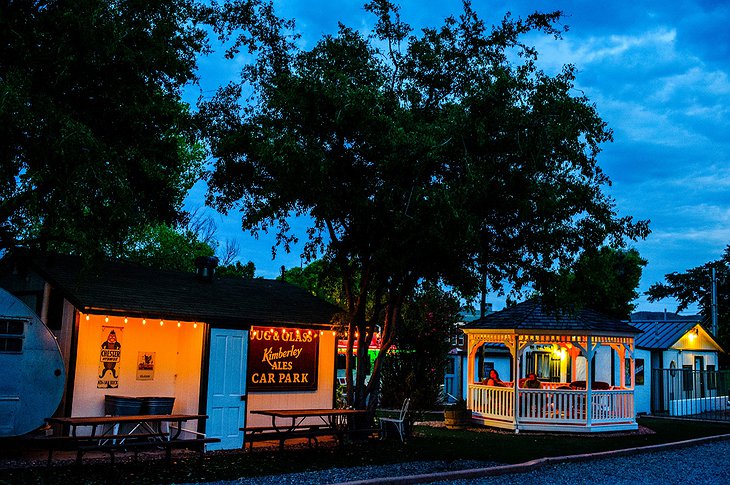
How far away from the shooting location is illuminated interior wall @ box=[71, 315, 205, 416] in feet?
49.0

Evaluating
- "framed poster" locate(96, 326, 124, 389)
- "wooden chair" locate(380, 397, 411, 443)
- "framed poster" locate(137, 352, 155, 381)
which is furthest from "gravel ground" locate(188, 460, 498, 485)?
"framed poster" locate(137, 352, 155, 381)

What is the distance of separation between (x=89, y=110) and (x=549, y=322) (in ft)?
45.7

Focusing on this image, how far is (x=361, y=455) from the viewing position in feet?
49.0

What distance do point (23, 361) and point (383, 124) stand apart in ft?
26.1

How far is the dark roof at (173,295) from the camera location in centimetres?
1432

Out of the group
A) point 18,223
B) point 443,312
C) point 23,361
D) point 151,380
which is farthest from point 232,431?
point 443,312

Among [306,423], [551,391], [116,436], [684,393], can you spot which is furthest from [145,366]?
[684,393]

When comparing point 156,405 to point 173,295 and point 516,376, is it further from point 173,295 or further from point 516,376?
point 516,376

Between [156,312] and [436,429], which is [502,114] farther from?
[436,429]

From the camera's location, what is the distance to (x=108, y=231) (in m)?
13.4

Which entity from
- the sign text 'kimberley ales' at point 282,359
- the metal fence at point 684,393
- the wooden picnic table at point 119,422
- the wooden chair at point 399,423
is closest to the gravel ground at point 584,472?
the wooden picnic table at point 119,422

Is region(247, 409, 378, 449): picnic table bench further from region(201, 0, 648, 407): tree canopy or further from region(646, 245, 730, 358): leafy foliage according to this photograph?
region(646, 245, 730, 358): leafy foliage

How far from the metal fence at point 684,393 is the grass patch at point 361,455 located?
7689mm

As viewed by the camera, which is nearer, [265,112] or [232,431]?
[232,431]
